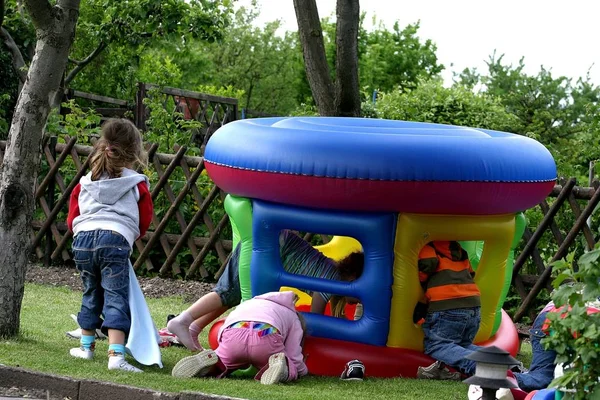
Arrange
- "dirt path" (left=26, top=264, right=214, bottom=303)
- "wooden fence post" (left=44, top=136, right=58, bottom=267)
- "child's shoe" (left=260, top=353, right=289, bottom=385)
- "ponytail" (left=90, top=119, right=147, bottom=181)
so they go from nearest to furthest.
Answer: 1. "child's shoe" (left=260, top=353, right=289, bottom=385)
2. "ponytail" (left=90, top=119, right=147, bottom=181)
3. "dirt path" (left=26, top=264, right=214, bottom=303)
4. "wooden fence post" (left=44, top=136, right=58, bottom=267)

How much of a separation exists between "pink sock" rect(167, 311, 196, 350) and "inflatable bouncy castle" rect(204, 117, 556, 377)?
1.40 feet

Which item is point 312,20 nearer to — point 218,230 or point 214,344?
point 218,230

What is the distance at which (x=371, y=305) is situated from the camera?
6.83 m

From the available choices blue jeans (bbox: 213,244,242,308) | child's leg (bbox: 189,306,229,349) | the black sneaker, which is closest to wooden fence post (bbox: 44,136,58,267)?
child's leg (bbox: 189,306,229,349)

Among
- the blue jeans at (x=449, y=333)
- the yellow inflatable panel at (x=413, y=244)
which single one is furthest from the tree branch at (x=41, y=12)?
the blue jeans at (x=449, y=333)

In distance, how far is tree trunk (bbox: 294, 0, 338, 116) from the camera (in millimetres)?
10711

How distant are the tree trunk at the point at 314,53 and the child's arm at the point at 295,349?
455 centimetres

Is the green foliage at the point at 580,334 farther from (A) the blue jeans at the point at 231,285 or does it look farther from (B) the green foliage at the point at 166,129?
(B) the green foliage at the point at 166,129

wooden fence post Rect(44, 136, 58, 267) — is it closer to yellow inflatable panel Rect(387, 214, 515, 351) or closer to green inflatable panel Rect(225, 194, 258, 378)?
green inflatable panel Rect(225, 194, 258, 378)

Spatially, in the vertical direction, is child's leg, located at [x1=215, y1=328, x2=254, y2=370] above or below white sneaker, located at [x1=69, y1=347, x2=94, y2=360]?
above

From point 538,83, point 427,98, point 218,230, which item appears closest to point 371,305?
point 218,230

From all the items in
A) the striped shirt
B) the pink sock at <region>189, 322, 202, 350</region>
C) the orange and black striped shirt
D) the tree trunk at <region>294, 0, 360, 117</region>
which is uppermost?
the tree trunk at <region>294, 0, 360, 117</region>

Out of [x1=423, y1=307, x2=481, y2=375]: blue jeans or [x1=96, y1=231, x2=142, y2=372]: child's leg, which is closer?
[x1=96, y1=231, x2=142, y2=372]: child's leg

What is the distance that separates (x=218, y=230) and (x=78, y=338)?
3730 mm
